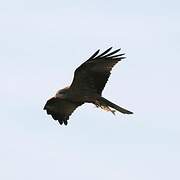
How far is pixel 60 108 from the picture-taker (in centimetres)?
1802

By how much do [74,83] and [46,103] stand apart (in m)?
0.93

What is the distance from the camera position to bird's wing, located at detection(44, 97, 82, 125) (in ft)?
58.5

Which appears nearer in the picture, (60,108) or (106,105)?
(106,105)

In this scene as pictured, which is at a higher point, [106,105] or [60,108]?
[60,108]

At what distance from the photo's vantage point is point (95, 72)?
1717 centimetres

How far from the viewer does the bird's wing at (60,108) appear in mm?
17844

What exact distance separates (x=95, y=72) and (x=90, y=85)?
435 millimetres

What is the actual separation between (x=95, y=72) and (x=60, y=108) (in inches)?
57.5

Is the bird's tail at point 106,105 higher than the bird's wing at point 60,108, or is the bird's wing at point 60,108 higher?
the bird's wing at point 60,108

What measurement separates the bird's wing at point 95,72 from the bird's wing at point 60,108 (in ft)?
1.91

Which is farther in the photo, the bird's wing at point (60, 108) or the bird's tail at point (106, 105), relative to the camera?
the bird's wing at point (60, 108)

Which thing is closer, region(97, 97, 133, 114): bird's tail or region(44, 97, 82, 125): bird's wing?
region(97, 97, 133, 114): bird's tail

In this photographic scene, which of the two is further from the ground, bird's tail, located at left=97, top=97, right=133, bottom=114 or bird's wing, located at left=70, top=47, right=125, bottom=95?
bird's wing, located at left=70, top=47, right=125, bottom=95

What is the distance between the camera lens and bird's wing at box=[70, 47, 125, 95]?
1706 cm
